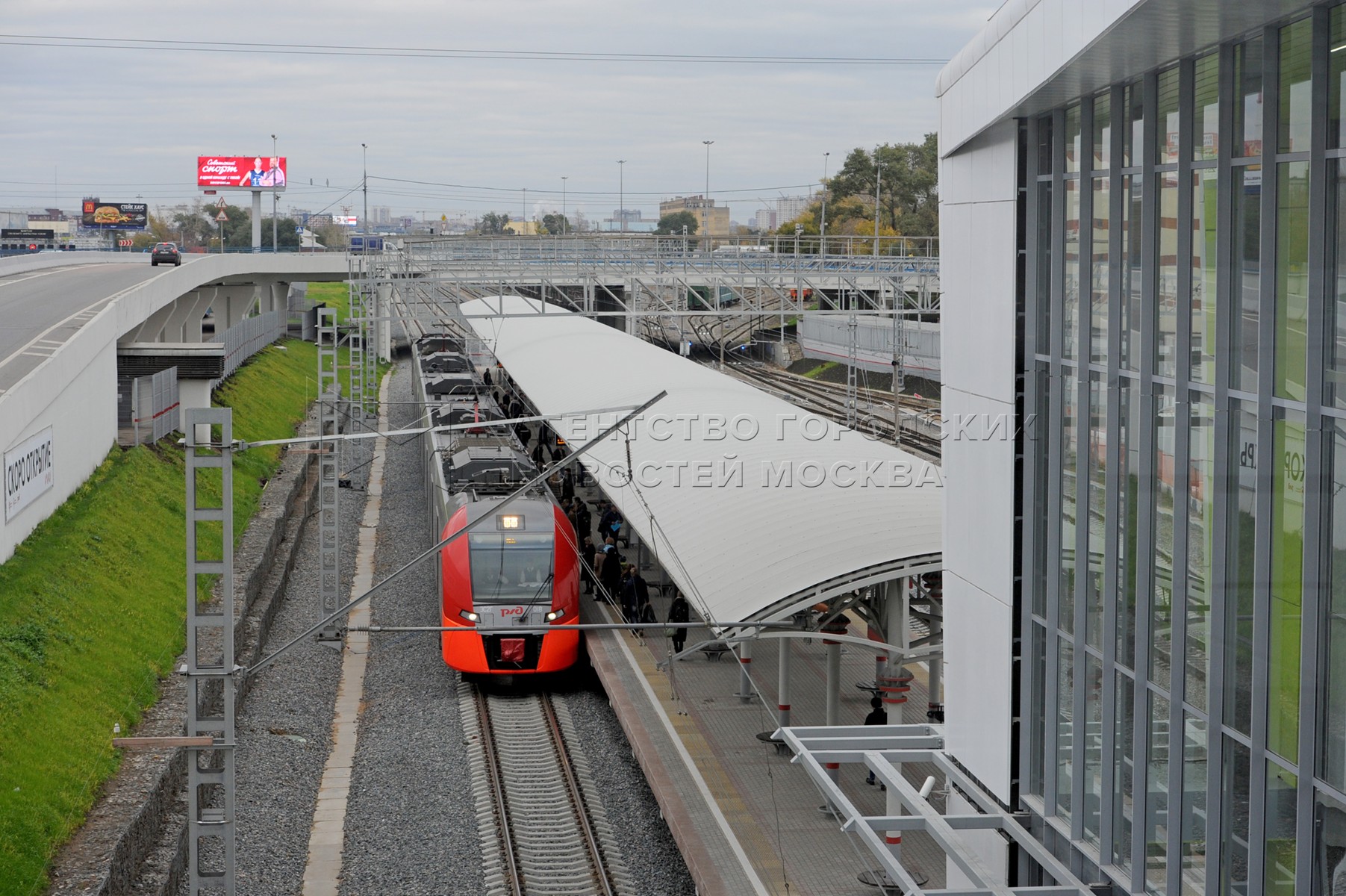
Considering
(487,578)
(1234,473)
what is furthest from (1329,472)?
(487,578)

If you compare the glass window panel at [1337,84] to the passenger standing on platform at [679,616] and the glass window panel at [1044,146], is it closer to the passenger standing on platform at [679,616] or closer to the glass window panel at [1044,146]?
the glass window panel at [1044,146]

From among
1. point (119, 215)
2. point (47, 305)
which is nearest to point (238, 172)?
point (119, 215)

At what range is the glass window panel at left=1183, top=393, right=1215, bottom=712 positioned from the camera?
6797 millimetres

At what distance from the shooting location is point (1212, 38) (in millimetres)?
6426

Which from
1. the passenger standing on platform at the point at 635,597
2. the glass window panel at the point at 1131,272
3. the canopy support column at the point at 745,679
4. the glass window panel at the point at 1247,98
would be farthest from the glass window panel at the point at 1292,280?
the passenger standing on platform at the point at 635,597

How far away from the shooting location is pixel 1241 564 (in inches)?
258

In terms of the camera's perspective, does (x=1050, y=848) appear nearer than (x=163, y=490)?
Yes

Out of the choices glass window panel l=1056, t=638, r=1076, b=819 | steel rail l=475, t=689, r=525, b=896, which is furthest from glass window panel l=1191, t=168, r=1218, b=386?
steel rail l=475, t=689, r=525, b=896

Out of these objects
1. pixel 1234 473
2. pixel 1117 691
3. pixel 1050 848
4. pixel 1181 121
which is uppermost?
pixel 1181 121

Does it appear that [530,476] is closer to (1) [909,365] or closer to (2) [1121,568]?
(2) [1121,568]

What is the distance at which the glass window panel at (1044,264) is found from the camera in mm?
8703

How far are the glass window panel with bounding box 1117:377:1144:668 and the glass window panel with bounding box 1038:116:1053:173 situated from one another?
5.85ft

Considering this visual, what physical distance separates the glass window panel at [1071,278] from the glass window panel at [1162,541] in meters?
1.09

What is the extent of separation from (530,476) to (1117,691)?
1284 cm
